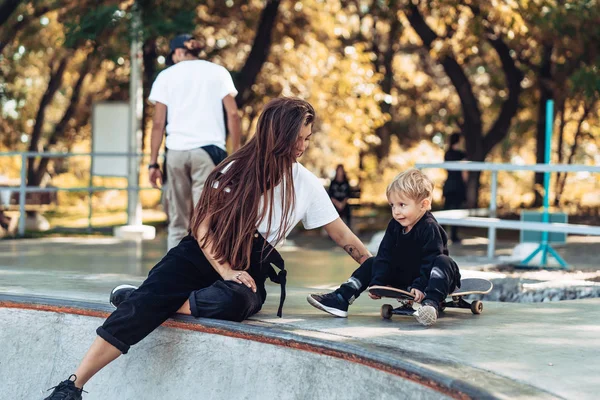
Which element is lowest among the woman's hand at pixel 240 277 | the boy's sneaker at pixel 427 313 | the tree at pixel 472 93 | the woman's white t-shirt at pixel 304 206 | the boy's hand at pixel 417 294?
the boy's sneaker at pixel 427 313

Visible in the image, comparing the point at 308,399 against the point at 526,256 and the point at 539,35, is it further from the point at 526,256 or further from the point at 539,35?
the point at 539,35

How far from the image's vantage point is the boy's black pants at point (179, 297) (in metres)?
4.66

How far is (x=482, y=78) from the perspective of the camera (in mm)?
34531

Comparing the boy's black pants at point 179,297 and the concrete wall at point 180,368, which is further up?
the boy's black pants at point 179,297

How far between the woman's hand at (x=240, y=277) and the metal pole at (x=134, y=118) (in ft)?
30.4

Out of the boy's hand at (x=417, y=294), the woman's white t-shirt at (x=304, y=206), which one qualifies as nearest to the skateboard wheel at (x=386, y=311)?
the boy's hand at (x=417, y=294)

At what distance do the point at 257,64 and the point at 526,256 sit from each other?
8.14 m

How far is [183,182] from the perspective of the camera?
7555 millimetres

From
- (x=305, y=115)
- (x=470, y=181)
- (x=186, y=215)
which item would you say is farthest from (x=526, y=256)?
(x=470, y=181)

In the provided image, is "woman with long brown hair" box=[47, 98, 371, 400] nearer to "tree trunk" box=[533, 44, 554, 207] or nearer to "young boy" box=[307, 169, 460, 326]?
"young boy" box=[307, 169, 460, 326]

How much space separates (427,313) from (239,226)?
1066 mm

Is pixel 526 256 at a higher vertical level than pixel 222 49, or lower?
lower

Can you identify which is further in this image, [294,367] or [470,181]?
[470,181]

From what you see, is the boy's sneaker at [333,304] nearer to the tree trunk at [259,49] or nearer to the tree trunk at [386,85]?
the tree trunk at [259,49]
